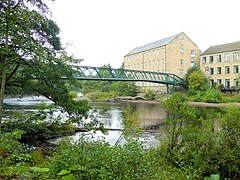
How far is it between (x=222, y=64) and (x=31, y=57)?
43.5m

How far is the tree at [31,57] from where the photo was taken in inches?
281

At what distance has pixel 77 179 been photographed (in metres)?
3.48

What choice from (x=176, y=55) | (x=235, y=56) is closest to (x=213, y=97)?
(x=235, y=56)

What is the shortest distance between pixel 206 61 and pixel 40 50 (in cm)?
4619

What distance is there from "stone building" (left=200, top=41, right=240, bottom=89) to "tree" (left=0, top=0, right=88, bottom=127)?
3884cm

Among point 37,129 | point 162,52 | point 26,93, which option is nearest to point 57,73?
point 26,93

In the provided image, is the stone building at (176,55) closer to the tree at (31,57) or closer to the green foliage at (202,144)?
the tree at (31,57)

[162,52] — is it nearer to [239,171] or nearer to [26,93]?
[26,93]

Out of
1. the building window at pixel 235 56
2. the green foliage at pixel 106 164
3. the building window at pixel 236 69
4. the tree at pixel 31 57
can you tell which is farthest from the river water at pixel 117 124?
the building window at pixel 235 56

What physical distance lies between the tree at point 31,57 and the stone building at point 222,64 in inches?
1529

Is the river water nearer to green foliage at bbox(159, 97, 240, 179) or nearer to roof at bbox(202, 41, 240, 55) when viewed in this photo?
green foliage at bbox(159, 97, 240, 179)

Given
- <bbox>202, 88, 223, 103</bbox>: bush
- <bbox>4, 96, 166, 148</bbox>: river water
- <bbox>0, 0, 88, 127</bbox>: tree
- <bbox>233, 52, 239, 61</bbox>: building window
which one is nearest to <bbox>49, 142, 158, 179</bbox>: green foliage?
<bbox>4, 96, 166, 148</bbox>: river water

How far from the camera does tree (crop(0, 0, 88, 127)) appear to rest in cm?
715

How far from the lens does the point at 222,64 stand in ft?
149
